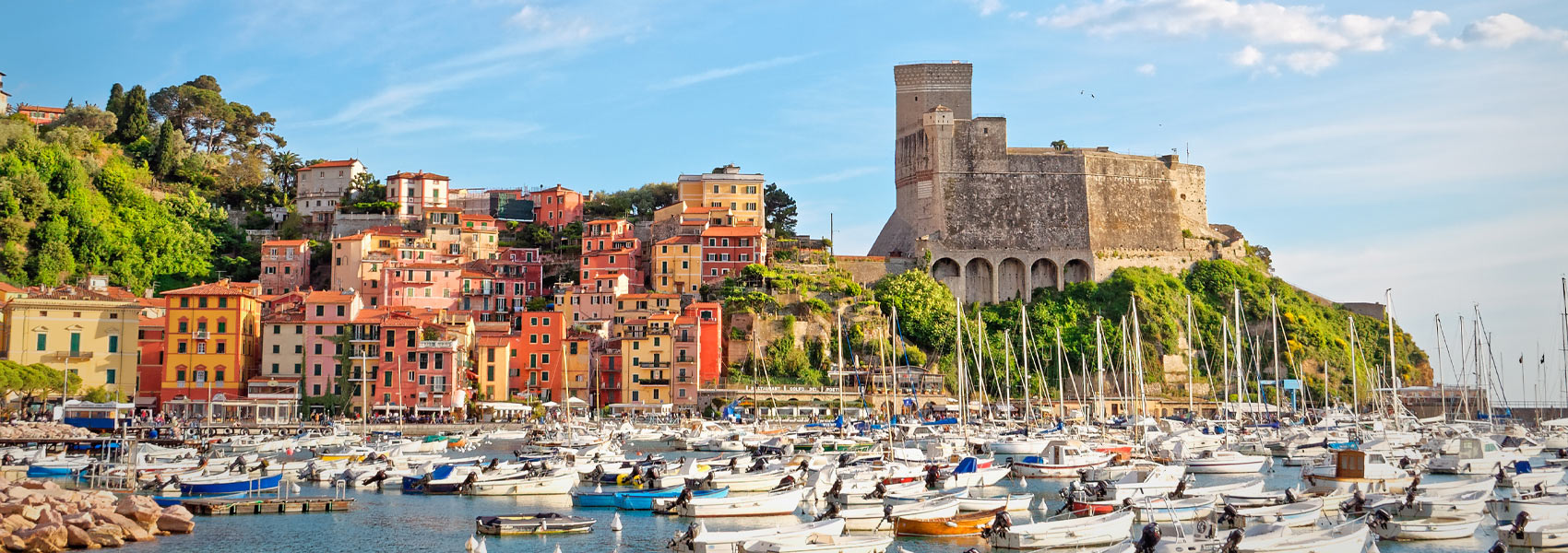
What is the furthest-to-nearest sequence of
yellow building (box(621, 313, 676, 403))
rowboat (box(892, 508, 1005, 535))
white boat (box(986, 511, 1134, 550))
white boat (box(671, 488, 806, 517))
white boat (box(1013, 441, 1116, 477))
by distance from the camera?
yellow building (box(621, 313, 676, 403)) → white boat (box(1013, 441, 1116, 477)) → white boat (box(671, 488, 806, 517)) → rowboat (box(892, 508, 1005, 535)) → white boat (box(986, 511, 1134, 550))

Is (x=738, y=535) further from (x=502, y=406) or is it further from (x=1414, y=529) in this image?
(x=502, y=406)

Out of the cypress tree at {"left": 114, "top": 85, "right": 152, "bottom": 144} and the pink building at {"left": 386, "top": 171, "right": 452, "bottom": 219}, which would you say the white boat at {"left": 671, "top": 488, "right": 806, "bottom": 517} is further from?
the cypress tree at {"left": 114, "top": 85, "right": 152, "bottom": 144}

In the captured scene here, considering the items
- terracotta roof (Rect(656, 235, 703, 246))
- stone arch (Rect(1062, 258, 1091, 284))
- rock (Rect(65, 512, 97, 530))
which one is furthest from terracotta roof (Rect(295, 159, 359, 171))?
rock (Rect(65, 512, 97, 530))

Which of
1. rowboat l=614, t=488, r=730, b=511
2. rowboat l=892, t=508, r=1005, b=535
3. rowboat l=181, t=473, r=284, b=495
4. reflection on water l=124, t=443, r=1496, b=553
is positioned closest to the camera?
reflection on water l=124, t=443, r=1496, b=553

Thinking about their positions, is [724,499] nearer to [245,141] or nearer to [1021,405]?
[1021,405]

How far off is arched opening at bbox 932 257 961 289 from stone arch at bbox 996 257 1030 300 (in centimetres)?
210

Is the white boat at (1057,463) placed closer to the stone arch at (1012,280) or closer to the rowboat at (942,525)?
the rowboat at (942,525)

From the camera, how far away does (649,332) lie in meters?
64.8

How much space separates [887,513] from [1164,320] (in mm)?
44962

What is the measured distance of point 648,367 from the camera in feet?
212

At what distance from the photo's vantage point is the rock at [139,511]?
29703 millimetres

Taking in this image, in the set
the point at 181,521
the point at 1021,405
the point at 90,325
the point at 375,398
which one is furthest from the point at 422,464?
the point at 1021,405

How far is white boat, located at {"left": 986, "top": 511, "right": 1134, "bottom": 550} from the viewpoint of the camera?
90.8ft

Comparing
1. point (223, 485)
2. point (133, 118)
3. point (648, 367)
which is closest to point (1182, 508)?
point (223, 485)
